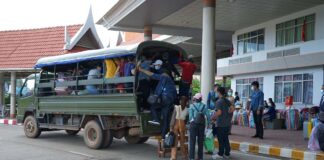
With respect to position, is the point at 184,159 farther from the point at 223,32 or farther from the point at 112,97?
the point at 223,32

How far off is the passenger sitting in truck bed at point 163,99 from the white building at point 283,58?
1104 cm

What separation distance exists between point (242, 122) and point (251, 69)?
525 centimetres

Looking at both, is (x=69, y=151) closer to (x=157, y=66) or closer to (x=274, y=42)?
(x=157, y=66)

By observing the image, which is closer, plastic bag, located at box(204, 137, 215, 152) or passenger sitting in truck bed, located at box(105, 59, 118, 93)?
plastic bag, located at box(204, 137, 215, 152)

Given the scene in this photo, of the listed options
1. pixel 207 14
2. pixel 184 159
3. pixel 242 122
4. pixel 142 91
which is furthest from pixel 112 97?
pixel 242 122

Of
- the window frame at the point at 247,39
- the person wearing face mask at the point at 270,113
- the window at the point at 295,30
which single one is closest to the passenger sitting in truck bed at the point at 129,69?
the person wearing face mask at the point at 270,113

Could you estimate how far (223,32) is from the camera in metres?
25.7

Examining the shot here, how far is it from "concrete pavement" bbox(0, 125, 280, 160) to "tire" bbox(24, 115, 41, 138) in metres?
0.24

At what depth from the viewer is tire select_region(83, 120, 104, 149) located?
10.3 meters

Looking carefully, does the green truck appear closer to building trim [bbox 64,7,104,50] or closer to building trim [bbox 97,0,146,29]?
building trim [bbox 97,0,146,29]

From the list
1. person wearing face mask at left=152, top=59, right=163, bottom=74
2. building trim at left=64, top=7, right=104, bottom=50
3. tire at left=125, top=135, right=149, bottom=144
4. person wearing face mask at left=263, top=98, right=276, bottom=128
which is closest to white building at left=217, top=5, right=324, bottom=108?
person wearing face mask at left=263, top=98, right=276, bottom=128

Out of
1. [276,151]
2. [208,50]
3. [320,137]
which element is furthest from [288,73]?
[320,137]

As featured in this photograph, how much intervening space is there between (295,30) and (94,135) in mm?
13795

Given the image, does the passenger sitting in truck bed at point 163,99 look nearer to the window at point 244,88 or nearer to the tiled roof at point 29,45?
the window at point 244,88
